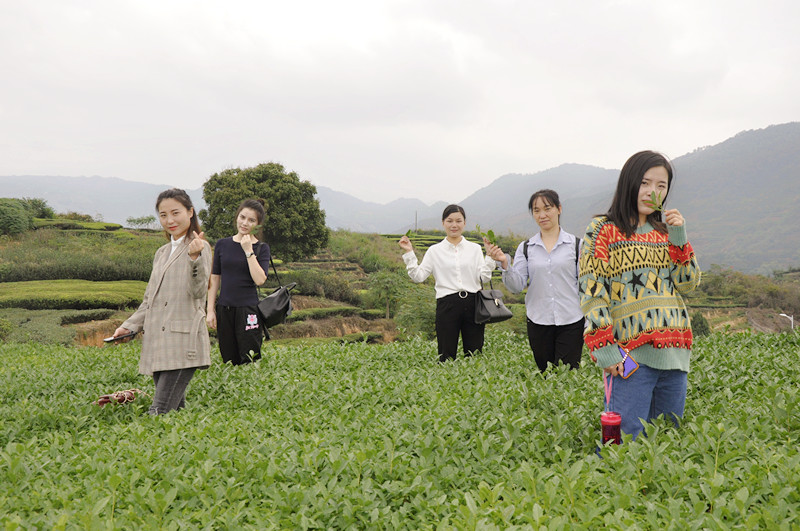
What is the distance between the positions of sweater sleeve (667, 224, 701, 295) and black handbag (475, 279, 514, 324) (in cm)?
274

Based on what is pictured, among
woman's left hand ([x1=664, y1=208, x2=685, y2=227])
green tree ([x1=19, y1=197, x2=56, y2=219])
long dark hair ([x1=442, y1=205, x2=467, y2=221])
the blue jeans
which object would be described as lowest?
the blue jeans

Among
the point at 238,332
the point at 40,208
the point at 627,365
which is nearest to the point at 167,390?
the point at 238,332

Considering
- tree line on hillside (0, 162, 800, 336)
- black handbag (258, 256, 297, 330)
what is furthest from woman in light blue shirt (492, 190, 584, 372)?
tree line on hillside (0, 162, 800, 336)

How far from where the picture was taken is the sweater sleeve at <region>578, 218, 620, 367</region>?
9.68 ft

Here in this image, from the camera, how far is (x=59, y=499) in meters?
2.69

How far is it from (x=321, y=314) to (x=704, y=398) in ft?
54.9

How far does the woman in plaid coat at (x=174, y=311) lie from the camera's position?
4.32 meters

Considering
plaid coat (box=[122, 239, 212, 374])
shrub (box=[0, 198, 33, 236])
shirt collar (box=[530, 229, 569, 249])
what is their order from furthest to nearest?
shrub (box=[0, 198, 33, 236]) → shirt collar (box=[530, 229, 569, 249]) → plaid coat (box=[122, 239, 212, 374])

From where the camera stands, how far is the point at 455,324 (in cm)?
611

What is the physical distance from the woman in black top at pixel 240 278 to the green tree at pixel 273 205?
57.0 feet

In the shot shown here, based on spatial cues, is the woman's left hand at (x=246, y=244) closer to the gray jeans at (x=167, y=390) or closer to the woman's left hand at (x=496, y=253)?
the gray jeans at (x=167, y=390)

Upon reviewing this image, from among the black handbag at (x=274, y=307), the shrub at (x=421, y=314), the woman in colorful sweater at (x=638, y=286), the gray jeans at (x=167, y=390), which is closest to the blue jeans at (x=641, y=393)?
the woman in colorful sweater at (x=638, y=286)

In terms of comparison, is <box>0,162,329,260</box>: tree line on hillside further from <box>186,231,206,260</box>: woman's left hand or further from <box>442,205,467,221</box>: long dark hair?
<box>186,231,206,260</box>: woman's left hand

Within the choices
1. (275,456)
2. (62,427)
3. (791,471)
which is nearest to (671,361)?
(791,471)
